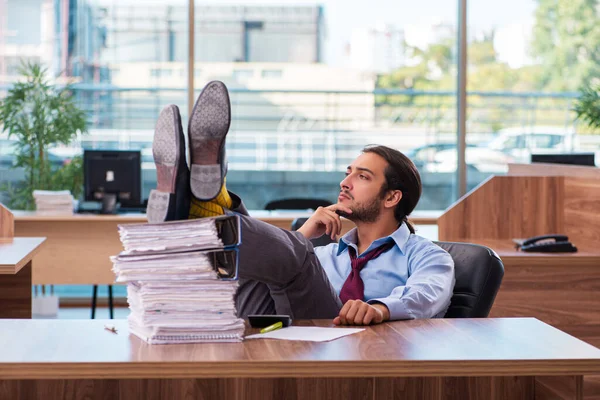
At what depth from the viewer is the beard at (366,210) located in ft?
8.77

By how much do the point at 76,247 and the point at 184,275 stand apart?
446cm

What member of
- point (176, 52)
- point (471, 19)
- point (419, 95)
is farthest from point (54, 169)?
point (471, 19)

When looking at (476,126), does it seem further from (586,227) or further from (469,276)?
(469,276)

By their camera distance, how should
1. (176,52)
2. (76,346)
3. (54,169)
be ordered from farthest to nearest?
(176,52), (54,169), (76,346)

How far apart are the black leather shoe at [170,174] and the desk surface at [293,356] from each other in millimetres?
270

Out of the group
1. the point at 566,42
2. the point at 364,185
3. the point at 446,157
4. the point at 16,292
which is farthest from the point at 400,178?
the point at 566,42

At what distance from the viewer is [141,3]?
715 centimetres

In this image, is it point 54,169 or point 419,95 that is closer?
point 54,169

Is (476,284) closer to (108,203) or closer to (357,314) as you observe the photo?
(357,314)

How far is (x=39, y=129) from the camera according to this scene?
6.55 metres

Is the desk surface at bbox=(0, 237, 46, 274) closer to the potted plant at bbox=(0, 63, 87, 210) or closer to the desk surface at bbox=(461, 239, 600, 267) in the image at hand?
the desk surface at bbox=(461, 239, 600, 267)

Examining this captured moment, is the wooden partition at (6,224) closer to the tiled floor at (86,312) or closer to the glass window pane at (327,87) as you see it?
the tiled floor at (86,312)

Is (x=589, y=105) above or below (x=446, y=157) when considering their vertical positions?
above

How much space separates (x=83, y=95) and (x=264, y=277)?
550 cm
